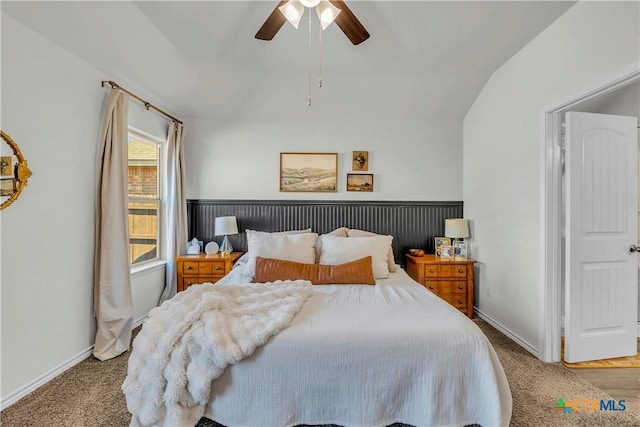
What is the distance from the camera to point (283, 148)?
3611 mm

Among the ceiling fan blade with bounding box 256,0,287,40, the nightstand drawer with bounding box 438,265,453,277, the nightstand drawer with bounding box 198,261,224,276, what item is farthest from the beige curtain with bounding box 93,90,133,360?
the nightstand drawer with bounding box 438,265,453,277

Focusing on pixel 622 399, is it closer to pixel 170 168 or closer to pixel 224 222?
pixel 224 222

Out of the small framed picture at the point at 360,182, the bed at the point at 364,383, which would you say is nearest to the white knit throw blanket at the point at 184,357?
the bed at the point at 364,383

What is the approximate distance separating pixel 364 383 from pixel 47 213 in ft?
7.90

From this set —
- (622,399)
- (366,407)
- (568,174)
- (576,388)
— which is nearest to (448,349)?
(366,407)

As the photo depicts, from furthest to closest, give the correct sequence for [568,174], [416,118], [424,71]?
1. [416,118]
2. [424,71]
3. [568,174]

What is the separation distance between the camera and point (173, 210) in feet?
10.9

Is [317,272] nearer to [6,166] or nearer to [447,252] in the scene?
[447,252]

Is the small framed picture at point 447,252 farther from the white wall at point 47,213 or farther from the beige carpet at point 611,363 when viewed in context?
the white wall at point 47,213

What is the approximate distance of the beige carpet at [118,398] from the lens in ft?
5.36

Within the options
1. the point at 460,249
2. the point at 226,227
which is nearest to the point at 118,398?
the point at 226,227

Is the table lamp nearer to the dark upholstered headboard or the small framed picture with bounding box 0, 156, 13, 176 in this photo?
the dark upholstered headboard

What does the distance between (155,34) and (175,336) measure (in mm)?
2444

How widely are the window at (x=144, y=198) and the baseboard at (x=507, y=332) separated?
12.7 feet
